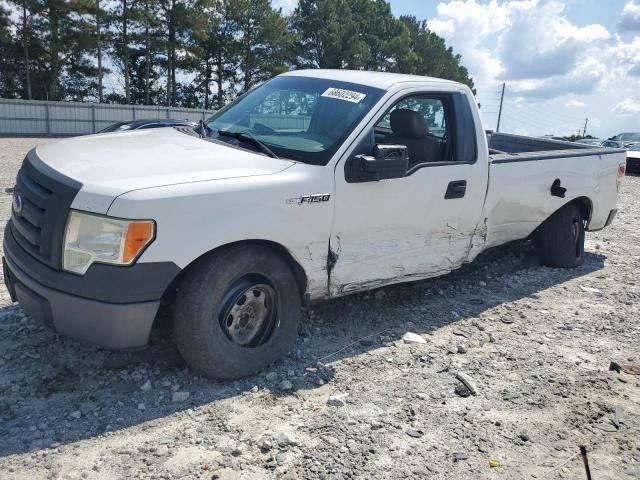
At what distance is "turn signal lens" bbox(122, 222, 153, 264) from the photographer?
3.04 metres

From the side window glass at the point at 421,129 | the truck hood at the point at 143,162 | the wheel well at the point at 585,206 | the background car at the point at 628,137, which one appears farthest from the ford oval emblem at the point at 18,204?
the background car at the point at 628,137

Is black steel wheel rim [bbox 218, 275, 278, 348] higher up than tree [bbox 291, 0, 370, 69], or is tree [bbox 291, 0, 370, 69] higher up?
tree [bbox 291, 0, 370, 69]

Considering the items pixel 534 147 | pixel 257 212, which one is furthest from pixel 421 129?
pixel 534 147

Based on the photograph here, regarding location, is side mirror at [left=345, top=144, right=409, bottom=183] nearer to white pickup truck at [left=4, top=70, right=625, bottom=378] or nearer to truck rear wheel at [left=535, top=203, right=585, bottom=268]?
white pickup truck at [left=4, top=70, right=625, bottom=378]

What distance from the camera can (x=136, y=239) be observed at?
306 centimetres

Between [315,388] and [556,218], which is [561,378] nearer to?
[315,388]

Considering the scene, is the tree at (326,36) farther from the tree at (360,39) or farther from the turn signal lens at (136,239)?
the turn signal lens at (136,239)

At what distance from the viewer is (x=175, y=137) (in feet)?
13.8

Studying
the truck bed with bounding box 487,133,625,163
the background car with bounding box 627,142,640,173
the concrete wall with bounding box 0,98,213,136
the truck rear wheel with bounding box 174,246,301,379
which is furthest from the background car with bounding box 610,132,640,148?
the truck rear wheel with bounding box 174,246,301,379

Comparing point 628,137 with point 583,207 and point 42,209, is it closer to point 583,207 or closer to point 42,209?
point 583,207

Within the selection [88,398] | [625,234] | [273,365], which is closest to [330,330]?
[273,365]

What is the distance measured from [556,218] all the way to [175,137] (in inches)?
163

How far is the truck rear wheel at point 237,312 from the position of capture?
3338 mm

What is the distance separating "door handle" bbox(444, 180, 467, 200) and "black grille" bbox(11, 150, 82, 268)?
274cm
